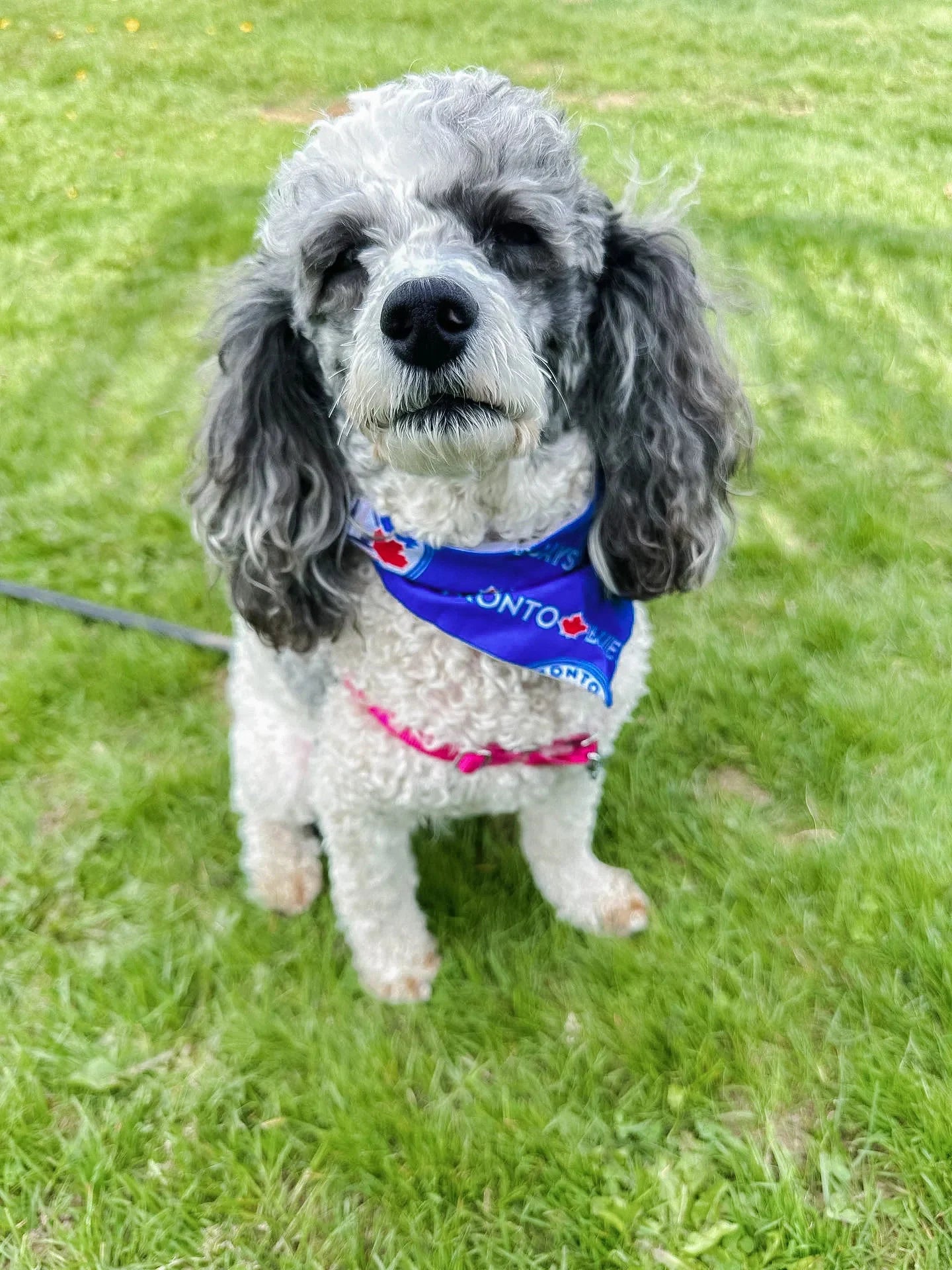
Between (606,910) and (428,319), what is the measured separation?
4.83ft

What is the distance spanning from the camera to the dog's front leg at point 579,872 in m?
2.15

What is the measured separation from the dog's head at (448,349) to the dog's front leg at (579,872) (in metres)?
0.59

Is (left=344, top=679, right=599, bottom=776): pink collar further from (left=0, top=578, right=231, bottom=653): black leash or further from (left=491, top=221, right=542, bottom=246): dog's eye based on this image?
(left=0, top=578, right=231, bottom=653): black leash

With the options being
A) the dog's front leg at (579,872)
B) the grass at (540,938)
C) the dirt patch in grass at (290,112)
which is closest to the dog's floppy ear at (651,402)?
the dog's front leg at (579,872)

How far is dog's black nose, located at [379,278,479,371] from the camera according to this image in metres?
1.33

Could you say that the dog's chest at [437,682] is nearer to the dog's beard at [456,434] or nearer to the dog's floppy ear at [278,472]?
the dog's floppy ear at [278,472]

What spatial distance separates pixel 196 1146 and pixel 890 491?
3.14 m

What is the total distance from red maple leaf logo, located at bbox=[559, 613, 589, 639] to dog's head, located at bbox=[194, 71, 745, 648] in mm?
122

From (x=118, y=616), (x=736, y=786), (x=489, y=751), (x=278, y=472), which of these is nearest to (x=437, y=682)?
(x=489, y=751)

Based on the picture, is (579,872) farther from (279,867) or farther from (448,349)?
(448,349)

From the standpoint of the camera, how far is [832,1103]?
1860 millimetres

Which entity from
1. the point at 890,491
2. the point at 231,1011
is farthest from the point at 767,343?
the point at 231,1011

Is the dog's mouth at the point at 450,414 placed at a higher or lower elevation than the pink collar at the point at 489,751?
higher

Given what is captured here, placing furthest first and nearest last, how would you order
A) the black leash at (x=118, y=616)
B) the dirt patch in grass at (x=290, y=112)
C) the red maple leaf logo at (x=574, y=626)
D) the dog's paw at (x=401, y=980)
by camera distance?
the dirt patch in grass at (x=290, y=112) < the black leash at (x=118, y=616) < the dog's paw at (x=401, y=980) < the red maple leaf logo at (x=574, y=626)
